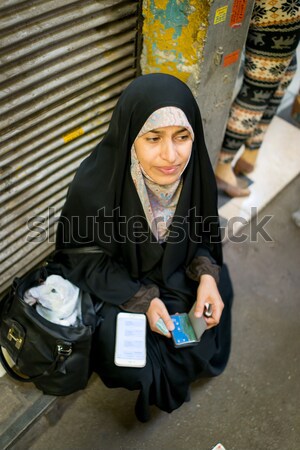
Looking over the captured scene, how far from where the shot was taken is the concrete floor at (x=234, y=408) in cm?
203

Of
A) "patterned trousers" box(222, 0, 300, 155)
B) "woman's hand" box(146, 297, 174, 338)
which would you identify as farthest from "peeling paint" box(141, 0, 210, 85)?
"woman's hand" box(146, 297, 174, 338)

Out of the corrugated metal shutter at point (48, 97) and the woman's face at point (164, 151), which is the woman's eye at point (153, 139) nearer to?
the woman's face at point (164, 151)

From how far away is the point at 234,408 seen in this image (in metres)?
2.18

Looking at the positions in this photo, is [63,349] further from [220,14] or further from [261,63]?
[261,63]

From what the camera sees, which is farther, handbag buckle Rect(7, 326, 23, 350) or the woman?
handbag buckle Rect(7, 326, 23, 350)

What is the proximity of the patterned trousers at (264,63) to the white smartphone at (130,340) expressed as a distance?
155cm

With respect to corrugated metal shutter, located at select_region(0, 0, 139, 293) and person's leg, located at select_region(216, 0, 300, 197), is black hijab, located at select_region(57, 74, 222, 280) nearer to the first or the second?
corrugated metal shutter, located at select_region(0, 0, 139, 293)

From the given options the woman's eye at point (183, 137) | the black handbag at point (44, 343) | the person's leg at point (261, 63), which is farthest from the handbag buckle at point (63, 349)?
the person's leg at point (261, 63)

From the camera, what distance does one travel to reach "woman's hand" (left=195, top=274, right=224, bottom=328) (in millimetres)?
1888

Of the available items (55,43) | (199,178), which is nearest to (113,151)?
(199,178)

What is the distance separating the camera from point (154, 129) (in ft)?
4.85

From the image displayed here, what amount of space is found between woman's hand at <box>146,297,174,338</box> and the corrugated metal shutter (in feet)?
2.83

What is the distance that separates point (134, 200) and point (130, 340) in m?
0.64

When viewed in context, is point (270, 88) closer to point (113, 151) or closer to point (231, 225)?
point (231, 225)
